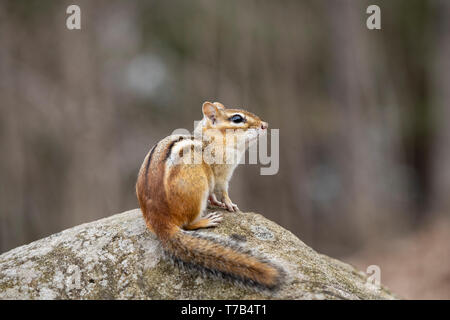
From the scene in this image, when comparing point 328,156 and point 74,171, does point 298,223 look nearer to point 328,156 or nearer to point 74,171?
point 328,156

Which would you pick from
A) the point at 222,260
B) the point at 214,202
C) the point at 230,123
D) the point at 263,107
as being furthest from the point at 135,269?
the point at 263,107

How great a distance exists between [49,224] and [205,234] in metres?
8.27

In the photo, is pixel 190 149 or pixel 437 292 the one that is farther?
pixel 437 292

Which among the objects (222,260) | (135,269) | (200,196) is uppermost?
(200,196)

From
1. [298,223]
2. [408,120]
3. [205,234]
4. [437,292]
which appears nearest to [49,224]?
[298,223]

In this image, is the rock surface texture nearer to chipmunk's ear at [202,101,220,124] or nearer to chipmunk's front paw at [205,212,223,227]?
chipmunk's front paw at [205,212,223,227]

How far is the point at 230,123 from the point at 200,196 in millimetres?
837

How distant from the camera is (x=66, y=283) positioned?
2.89 meters

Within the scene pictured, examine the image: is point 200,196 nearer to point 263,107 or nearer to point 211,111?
point 211,111

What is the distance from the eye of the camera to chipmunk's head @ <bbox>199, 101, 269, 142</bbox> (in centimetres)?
376

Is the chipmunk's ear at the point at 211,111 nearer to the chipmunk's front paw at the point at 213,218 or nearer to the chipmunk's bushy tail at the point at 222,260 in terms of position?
the chipmunk's front paw at the point at 213,218

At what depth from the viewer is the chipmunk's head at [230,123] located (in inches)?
148

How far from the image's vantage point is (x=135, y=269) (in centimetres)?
294

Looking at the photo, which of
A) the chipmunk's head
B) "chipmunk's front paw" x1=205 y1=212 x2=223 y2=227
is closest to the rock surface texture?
"chipmunk's front paw" x1=205 y1=212 x2=223 y2=227
